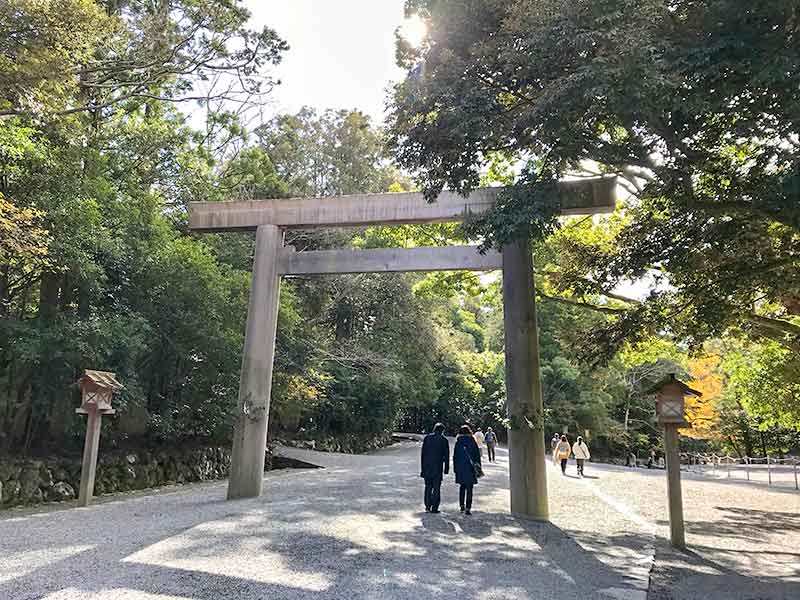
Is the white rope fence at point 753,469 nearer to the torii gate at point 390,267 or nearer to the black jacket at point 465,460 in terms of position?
the torii gate at point 390,267

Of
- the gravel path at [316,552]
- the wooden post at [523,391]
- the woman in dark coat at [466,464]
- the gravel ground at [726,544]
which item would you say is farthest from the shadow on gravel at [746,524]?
the woman in dark coat at [466,464]

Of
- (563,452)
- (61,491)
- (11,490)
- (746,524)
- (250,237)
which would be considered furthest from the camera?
(250,237)

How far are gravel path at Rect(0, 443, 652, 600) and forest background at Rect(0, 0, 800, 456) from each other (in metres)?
2.60

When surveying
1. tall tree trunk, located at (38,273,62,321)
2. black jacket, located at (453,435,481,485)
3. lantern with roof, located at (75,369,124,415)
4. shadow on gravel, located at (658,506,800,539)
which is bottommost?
shadow on gravel, located at (658,506,800,539)

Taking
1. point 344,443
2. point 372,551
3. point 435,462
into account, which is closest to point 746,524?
point 435,462

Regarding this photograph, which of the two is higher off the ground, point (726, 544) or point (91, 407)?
point (91, 407)

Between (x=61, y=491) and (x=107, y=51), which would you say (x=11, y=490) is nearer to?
(x=61, y=491)

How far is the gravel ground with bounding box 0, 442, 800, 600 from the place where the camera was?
396 centimetres

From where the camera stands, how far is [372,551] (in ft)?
→ 16.4

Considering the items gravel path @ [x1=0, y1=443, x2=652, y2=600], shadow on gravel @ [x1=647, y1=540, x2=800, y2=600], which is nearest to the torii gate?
gravel path @ [x1=0, y1=443, x2=652, y2=600]

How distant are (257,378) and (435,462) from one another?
123 inches

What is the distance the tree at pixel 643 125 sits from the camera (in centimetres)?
438

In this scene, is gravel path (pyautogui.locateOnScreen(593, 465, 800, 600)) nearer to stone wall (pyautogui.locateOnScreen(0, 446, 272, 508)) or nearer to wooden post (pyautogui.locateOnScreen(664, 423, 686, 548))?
wooden post (pyautogui.locateOnScreen(664, 423, 686, 548))

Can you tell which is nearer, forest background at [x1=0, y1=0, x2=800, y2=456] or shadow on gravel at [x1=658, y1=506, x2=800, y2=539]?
forest background at [x1=0, y1=0, x2=800, y2=456]
